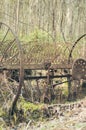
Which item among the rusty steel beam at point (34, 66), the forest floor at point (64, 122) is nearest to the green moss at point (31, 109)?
the forest floor at point (64, 122)

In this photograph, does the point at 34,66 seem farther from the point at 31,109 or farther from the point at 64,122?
the point at 64,122

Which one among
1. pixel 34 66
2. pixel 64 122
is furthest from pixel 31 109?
pixel 64 122

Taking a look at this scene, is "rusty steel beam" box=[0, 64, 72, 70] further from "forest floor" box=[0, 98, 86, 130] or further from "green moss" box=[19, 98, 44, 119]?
"forest floor" box=[0, 98, 86, 130]

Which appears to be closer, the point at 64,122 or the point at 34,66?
the point at 64,122

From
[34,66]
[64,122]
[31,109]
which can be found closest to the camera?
[64,122]

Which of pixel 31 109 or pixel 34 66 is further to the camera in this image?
pixel 34 66

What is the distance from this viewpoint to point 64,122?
6395 millimetres

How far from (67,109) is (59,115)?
0.45m

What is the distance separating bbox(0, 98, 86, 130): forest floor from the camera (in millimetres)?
5986

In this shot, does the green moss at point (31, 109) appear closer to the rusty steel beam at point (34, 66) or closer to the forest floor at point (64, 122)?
the forest floor at point (64, 122)

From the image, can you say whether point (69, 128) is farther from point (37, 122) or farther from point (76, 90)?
point (76, 90)

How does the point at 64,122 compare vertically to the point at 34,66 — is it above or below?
below

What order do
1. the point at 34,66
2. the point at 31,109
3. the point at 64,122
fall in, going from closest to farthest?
1. the point at 64,122
2. the point at 31,109
3. the point at 34,66

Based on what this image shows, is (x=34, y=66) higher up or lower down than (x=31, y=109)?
higher up
